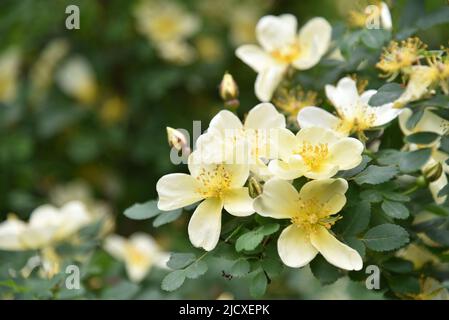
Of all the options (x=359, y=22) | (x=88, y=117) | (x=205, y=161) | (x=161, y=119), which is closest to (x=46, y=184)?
(x=88, y=117)

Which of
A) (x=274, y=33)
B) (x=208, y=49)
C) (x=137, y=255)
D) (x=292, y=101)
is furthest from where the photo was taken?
(x=208, y=49)

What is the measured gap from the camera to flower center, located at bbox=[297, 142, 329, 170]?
1132mm

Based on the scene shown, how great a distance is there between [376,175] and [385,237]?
94 millimetres

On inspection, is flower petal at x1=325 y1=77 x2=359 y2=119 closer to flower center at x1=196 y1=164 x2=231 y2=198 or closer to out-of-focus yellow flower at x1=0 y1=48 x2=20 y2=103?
flower center at x1=196 y1=164 x2=231 y2=198

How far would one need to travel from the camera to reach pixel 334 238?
44.9 inches

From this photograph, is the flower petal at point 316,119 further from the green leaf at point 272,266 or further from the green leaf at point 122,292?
the green leaf at point 122,292

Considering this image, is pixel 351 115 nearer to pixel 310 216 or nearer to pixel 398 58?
pixel 398 58

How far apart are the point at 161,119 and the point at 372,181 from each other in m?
1.80

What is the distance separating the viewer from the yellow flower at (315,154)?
1109 millimetres

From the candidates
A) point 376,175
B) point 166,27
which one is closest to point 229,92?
point 376,175

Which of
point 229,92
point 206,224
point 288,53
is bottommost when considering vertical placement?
point 206,224

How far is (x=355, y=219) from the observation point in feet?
3.82

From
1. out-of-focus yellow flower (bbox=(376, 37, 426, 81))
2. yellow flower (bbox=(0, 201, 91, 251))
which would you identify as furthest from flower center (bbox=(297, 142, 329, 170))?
yellow flower (bbox=(0, 201, 91, 251))

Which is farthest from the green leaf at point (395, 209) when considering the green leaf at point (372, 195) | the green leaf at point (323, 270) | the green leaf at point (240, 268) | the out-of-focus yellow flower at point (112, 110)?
the out-of-focus yellow flower at point (112, 110)
